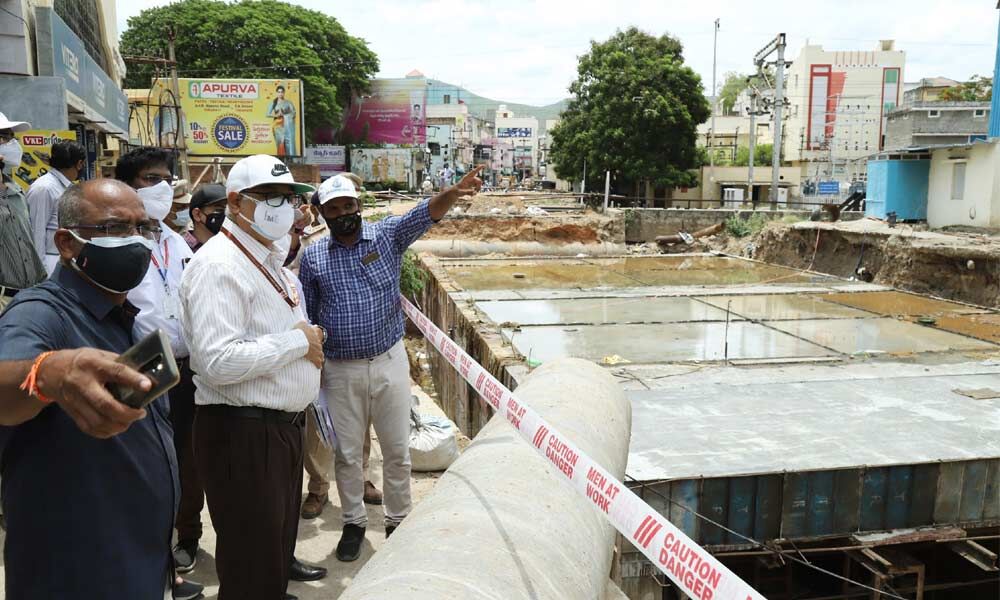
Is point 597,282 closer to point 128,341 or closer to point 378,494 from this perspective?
point 378,494

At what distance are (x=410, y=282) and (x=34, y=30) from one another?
5.23m

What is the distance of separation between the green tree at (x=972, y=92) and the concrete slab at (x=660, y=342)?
109 ft

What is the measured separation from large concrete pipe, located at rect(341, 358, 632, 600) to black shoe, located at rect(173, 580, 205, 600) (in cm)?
133

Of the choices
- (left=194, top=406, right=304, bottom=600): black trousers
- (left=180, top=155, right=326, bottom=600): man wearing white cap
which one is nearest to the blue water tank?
(left=180, top=155, right=326, bottom=600): man wearing white cap

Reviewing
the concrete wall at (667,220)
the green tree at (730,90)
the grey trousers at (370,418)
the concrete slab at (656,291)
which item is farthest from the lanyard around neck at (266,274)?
the green tree at (730,90)

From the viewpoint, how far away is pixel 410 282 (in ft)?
34.4

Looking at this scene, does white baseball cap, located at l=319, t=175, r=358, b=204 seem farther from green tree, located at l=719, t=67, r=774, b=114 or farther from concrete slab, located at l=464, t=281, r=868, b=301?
green tree, located at l=719, t=67, r=774, b=114

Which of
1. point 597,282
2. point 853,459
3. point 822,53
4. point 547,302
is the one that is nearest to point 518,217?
point 597,282

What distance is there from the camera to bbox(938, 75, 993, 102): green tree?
36.8 meters

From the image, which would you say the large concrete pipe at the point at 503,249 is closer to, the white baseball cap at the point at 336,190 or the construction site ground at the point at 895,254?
the construction site ground at the point at 895,254

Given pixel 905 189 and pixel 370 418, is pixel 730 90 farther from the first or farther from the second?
pixel 370 418

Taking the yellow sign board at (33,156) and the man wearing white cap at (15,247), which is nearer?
the man wearing white cap at (15,247)

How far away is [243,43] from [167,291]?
144ft

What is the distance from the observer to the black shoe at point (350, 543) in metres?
4.01
